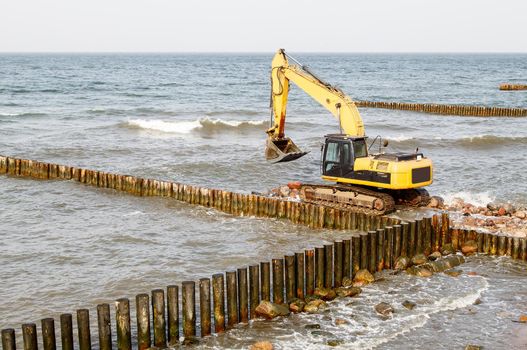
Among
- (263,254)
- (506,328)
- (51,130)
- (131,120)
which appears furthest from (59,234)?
(131,120)

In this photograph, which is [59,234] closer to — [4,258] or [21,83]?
[4,258]

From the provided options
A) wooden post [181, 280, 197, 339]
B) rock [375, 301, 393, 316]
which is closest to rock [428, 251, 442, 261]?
rock [375, 301, 393, 316]

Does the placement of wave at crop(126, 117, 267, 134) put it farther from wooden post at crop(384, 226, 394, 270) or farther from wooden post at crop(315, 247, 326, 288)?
wooden post at crop(315, 247, 326, 288)

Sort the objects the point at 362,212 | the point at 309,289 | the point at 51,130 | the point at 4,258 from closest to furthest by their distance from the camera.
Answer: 1. the point at 309,289
2. the point at 4,258
3. the point at 362,212
4. the point at 51,130

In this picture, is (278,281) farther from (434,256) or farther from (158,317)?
(434,256)

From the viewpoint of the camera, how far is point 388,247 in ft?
55.4

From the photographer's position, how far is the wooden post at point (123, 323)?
12.2m

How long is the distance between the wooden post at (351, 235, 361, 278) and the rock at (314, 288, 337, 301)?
1171 mm

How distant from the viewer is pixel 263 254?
18.4m

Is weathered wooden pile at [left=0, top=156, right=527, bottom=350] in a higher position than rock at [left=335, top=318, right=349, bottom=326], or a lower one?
higher

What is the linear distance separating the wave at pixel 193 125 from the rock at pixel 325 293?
102ft

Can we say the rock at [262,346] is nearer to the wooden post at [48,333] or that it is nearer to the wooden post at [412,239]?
the wooden post at [48,333]

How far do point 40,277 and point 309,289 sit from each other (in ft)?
21.2

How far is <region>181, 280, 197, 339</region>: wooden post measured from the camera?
13.0 meters
